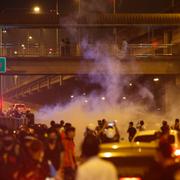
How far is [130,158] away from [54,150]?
2.38 metres

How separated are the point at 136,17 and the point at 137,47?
9.38ft

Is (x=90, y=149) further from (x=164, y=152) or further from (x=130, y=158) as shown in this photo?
(x=130, y=158)

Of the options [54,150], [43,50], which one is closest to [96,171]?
[54,150]

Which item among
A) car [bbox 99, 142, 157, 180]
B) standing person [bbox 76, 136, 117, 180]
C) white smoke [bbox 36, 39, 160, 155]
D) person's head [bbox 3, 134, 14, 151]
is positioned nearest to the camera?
standing person [bbox 76, 136, 117, 180]

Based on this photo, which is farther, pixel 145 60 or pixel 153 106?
pixel 153 106

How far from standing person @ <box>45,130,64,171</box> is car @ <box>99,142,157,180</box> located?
1.44 metres

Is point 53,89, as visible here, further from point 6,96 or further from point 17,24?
point 17,24

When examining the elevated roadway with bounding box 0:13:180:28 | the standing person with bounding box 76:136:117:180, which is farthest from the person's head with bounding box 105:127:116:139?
the elevated roadway with bounding box 0:13:180:28

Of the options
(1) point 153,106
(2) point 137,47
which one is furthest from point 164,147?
(1) point 153,106

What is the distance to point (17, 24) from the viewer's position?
4266 centimetres

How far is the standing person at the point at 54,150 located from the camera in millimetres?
12047

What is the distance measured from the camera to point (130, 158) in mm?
10234

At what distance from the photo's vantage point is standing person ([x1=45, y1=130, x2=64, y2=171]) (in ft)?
39.5

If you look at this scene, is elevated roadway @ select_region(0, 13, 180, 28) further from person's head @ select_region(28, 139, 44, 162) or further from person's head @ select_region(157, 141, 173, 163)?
person's head @ select_region(157, 141, 173, 163)
